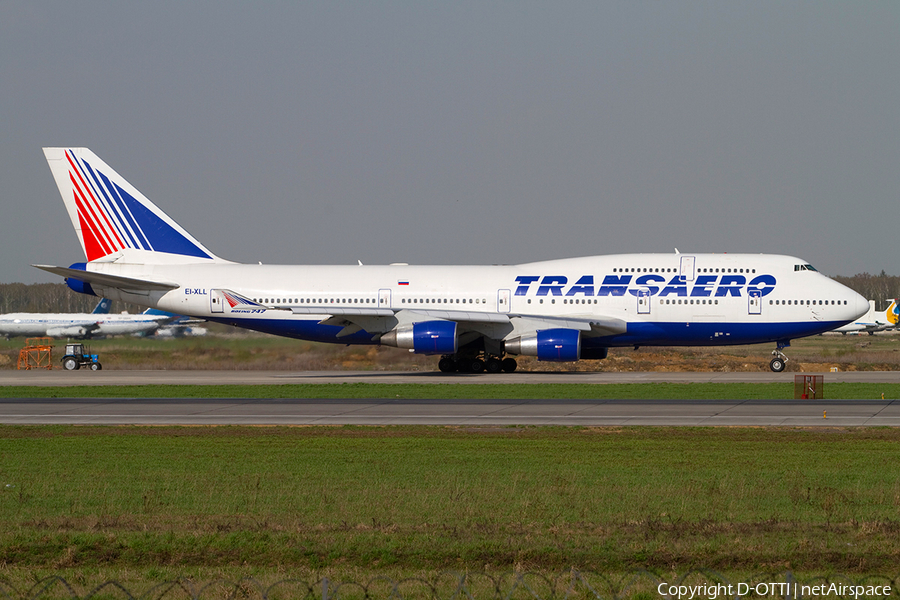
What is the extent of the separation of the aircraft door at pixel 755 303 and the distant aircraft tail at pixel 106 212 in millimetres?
26958

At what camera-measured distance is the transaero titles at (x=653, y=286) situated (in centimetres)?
4184

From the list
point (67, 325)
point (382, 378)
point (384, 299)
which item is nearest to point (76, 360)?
point (384, 299)

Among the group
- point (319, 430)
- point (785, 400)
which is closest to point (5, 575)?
point (319, 430)

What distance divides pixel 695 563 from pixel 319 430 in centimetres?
1361

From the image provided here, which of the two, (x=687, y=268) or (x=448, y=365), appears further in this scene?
(x=448, y=365)

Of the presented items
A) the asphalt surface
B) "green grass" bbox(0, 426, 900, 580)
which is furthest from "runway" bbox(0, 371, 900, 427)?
the asphalt surface

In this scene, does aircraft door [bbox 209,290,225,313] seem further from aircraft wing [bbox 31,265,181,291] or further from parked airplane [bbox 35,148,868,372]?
aircraft wing [bbox 31,265,181,291]

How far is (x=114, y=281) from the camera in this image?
4319 centimetres

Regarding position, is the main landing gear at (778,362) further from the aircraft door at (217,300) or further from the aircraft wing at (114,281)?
the aircraft wing at (114,281)

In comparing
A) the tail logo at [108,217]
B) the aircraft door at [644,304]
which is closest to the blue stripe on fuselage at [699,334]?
the aircraft door at [644,304]

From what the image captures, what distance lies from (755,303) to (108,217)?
31204 millimetres

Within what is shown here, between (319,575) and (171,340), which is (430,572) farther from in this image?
(171,340)

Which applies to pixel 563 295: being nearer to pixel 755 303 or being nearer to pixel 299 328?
pixel 755 303

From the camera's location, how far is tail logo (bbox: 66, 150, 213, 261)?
152 ft
